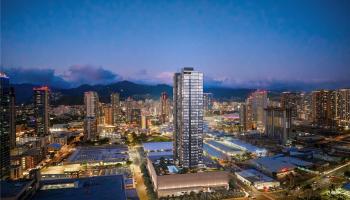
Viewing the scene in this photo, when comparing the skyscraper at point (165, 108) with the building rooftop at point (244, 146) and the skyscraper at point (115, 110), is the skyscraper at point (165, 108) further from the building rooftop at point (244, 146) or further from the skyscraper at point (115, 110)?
the building rooftop at point (244, 146)

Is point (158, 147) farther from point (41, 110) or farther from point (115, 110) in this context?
point (115, 110)

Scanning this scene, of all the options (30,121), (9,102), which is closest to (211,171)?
(9,102)

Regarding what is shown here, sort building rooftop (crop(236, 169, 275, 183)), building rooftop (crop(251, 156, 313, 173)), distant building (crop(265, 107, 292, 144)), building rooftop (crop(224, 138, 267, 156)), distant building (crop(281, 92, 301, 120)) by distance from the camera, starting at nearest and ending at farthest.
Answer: building rooftop (crop(236, 169, 275, 183)), building rooftop (crop(251, 156, 313, 173)), building rooftop (crop(224, 138, 267, 156)), distant building (crop(265, 107, 292, 144)), distant building (crop(281, 92, 301, 120))

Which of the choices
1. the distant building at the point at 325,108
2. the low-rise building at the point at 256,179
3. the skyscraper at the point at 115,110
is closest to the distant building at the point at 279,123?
the low-rise building at the point at 256,179

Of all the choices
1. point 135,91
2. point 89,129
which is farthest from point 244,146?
point 135,91

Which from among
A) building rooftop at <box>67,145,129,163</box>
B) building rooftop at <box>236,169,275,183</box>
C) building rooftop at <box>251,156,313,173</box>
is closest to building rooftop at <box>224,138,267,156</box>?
building rooftop at <box>251,156,313,173</box>

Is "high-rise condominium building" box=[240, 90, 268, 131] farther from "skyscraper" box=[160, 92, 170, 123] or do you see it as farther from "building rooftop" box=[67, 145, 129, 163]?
"building rooftop" box=[67, 145, 129, 163]
